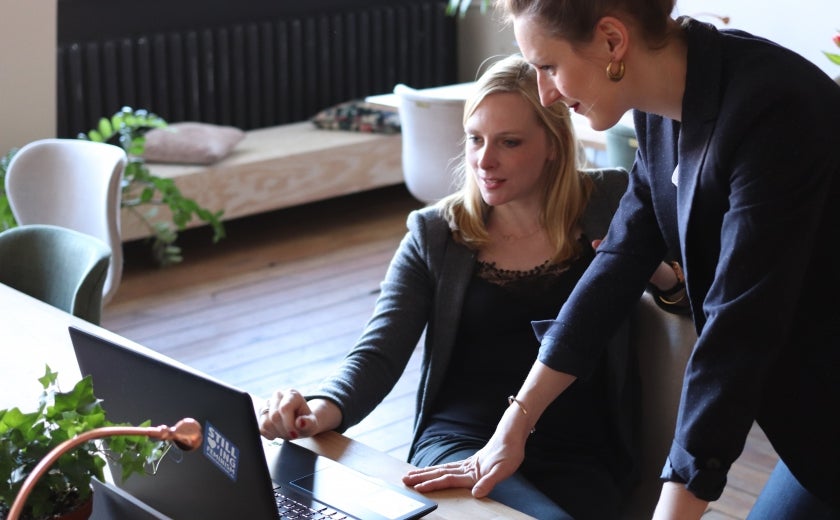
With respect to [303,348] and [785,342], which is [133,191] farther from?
[785,342]

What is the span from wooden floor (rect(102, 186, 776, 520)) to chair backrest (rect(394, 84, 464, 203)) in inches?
22.2

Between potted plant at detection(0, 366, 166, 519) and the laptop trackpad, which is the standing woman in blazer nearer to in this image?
the laptop trackpad

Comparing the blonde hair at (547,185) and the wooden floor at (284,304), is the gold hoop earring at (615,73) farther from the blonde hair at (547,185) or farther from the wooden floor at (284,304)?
the wooden floor at (284,304)

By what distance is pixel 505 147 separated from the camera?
208 cm

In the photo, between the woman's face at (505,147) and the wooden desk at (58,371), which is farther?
the woman's face at (505,147)

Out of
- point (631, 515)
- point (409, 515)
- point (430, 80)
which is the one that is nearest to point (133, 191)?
point (430, 80)

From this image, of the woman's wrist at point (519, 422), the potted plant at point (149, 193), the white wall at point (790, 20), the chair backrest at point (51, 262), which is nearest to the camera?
the woman's wrist at point (519, 422)

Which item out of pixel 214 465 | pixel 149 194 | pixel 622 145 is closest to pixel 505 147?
→ pixel 214 465

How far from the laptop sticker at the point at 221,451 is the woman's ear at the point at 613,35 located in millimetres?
602

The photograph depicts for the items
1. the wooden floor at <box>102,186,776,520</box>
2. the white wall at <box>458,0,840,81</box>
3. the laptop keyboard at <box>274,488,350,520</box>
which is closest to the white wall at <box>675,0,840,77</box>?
the white wall at <box>458,0,840,81</box>

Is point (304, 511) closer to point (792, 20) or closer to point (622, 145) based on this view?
point (622, 145)

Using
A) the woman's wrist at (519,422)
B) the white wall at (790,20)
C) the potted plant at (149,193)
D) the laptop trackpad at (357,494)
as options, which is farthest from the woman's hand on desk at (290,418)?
the white wall at (790,20)

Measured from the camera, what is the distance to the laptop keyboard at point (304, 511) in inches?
56.3

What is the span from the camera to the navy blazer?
124cm
